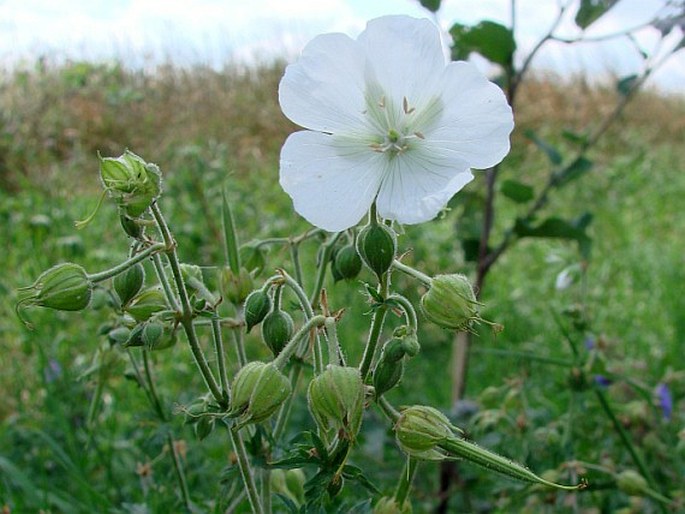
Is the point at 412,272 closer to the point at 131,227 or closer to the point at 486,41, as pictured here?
the point at 131,227

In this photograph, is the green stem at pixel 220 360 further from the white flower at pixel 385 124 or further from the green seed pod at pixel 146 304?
the white flower at pixel 385 124

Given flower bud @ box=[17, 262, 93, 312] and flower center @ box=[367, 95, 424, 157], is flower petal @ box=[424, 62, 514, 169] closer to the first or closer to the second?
flower center @ box=[367, 95, 424, 157]

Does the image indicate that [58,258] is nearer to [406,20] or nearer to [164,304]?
[164,304]

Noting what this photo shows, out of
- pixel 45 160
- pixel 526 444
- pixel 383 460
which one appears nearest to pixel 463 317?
pixel 526 444

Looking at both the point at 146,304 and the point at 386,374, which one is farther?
the point at 146,304

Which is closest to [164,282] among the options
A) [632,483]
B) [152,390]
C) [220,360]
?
[220,360]

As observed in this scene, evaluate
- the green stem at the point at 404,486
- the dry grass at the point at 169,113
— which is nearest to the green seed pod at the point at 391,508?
the green stem at the point at 404,486
